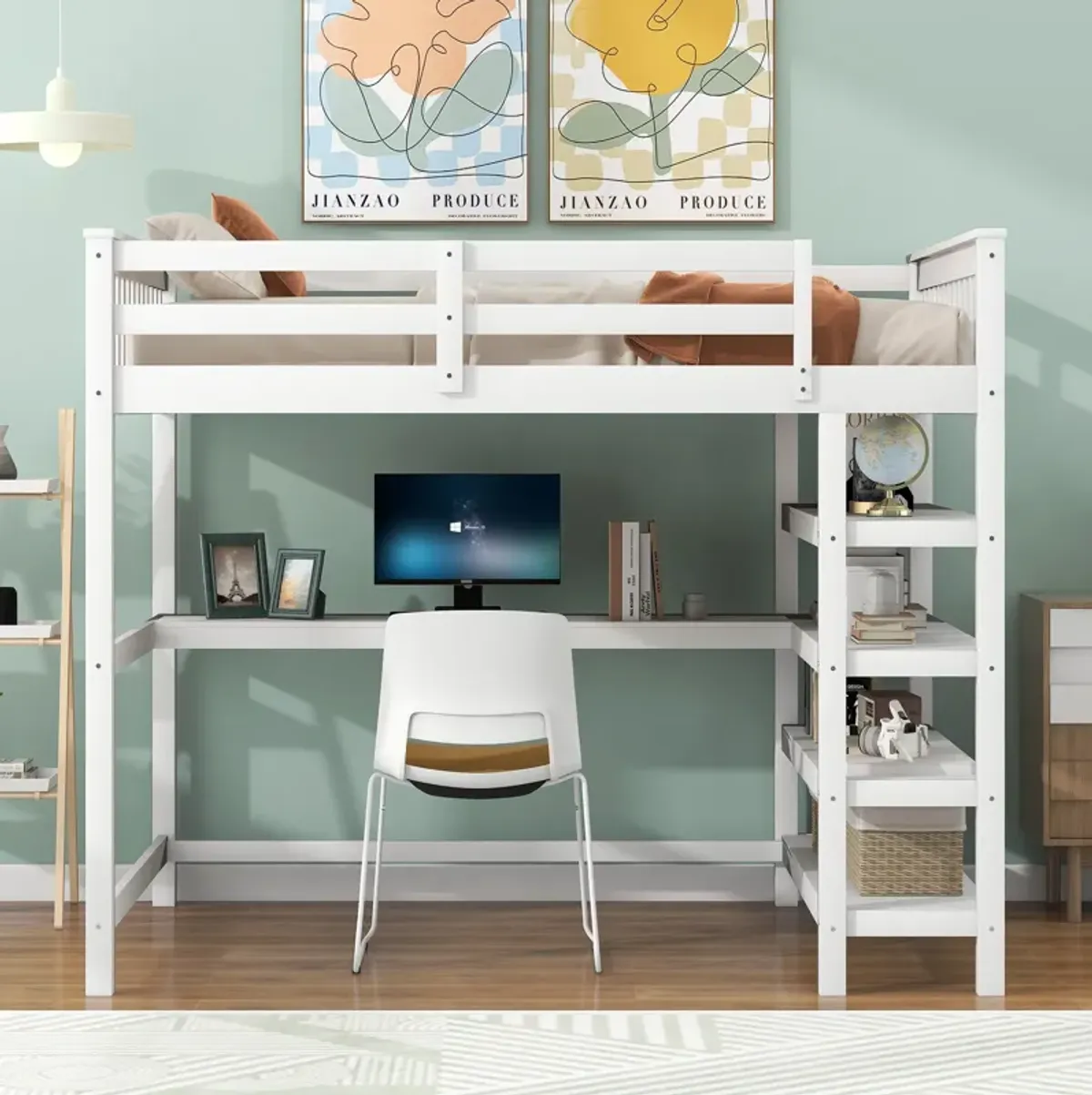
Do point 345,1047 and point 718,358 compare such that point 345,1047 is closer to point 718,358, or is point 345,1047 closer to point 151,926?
point 151,926

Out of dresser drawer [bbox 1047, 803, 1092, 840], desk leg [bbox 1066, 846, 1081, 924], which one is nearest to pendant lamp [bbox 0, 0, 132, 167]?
dresser drawer [bbox 1047, 803, 1092, 840]

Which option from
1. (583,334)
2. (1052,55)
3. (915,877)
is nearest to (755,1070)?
(915,877)

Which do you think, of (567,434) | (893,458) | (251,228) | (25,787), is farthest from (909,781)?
(25,787)

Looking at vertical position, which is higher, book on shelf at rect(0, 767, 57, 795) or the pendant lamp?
the pendant lamp

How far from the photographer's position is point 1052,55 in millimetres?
3754

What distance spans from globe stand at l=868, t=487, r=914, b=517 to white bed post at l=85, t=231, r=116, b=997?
161 centimetres

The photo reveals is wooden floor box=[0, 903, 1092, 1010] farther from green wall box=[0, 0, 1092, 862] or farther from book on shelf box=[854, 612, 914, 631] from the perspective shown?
book on shelf box=[854, 612, 914, 631]

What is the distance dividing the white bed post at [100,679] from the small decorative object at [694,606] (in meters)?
1.36

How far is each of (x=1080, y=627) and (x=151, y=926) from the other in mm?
2379

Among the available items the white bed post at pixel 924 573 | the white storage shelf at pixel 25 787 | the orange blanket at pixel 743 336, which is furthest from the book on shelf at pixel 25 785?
the white bed post at pixel 924 573

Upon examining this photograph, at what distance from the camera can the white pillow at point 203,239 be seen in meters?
3.10

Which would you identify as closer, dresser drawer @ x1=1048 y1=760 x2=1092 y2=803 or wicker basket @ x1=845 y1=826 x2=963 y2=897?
wicker basket @ x1=845 y1=826 x2=963 y2=897

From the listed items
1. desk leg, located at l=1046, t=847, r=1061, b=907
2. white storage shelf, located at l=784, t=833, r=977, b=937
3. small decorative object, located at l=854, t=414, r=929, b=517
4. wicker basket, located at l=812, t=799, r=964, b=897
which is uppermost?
small decorative object, located at l=854, t=414, r=929, b=517

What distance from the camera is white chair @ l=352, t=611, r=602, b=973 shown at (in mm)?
3049
